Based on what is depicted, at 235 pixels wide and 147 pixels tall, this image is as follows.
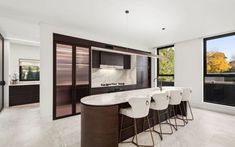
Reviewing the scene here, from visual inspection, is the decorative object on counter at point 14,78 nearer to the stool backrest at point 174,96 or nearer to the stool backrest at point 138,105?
the stool backrest at point 138,105

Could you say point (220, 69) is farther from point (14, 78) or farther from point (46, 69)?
point (14, 78)

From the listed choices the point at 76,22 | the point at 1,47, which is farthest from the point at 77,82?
the point at 1,47

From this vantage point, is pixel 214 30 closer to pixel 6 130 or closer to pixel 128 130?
pixel 128 130

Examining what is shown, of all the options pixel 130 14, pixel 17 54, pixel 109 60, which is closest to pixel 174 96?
pixel 130 14

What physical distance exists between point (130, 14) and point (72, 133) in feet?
10.8

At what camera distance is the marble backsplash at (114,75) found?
17.1 ft

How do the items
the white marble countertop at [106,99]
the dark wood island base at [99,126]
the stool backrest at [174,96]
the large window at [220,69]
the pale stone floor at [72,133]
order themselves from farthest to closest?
the large window at [220,69] < the stool backrest at [174,96] < the pale stone floor at [72,133] < the white marble countertop at [106,99] < the dark wood island base at [99,126]

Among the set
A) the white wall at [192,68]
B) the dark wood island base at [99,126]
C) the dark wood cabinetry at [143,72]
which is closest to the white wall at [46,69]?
the dark wood island base at [99,126]

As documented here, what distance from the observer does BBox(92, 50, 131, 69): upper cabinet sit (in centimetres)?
494

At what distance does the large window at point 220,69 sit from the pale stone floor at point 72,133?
1032 millimetres

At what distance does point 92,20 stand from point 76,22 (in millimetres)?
510

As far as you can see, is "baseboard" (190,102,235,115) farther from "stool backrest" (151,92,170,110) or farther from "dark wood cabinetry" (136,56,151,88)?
"stool backrest" (151,92,170,110)

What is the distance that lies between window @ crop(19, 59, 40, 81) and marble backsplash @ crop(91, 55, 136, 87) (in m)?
3.31

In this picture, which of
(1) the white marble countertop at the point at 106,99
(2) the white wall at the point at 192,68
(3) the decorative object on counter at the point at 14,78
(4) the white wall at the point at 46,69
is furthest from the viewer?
(3) the decorative object on counter at the point at 14,78
